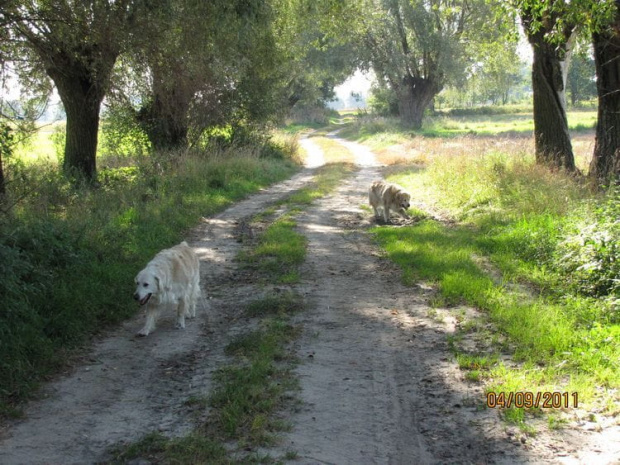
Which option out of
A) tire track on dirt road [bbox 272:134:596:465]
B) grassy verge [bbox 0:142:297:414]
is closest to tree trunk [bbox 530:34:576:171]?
tire track on dirt road [bbox 272:134:596:465]

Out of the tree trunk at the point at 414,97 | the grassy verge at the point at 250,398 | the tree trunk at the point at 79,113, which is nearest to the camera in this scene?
the grassy verge at the point at 250,398

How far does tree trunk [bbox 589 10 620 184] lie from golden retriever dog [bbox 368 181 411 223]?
451 cm

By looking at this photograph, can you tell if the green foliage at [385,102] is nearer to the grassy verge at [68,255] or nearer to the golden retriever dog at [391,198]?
the golden retriever dog at [391,198]

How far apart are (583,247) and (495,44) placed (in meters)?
10.7

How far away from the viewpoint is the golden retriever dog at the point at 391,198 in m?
13.7

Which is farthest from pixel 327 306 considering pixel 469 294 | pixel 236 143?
pixel 236 143

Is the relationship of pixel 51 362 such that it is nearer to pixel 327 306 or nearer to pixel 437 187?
pixel 327 306

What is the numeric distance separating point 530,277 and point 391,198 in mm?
6035

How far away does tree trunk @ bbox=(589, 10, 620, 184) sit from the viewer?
12289 millimetres

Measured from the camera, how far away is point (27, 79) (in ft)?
44.7

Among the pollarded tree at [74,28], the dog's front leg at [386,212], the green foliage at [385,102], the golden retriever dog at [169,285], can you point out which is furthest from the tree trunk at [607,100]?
the green foliage at [385,102]

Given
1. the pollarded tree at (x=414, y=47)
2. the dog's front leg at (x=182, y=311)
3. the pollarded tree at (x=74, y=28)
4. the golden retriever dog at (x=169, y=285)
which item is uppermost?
the pollarded tree at (x=414, y=47)
